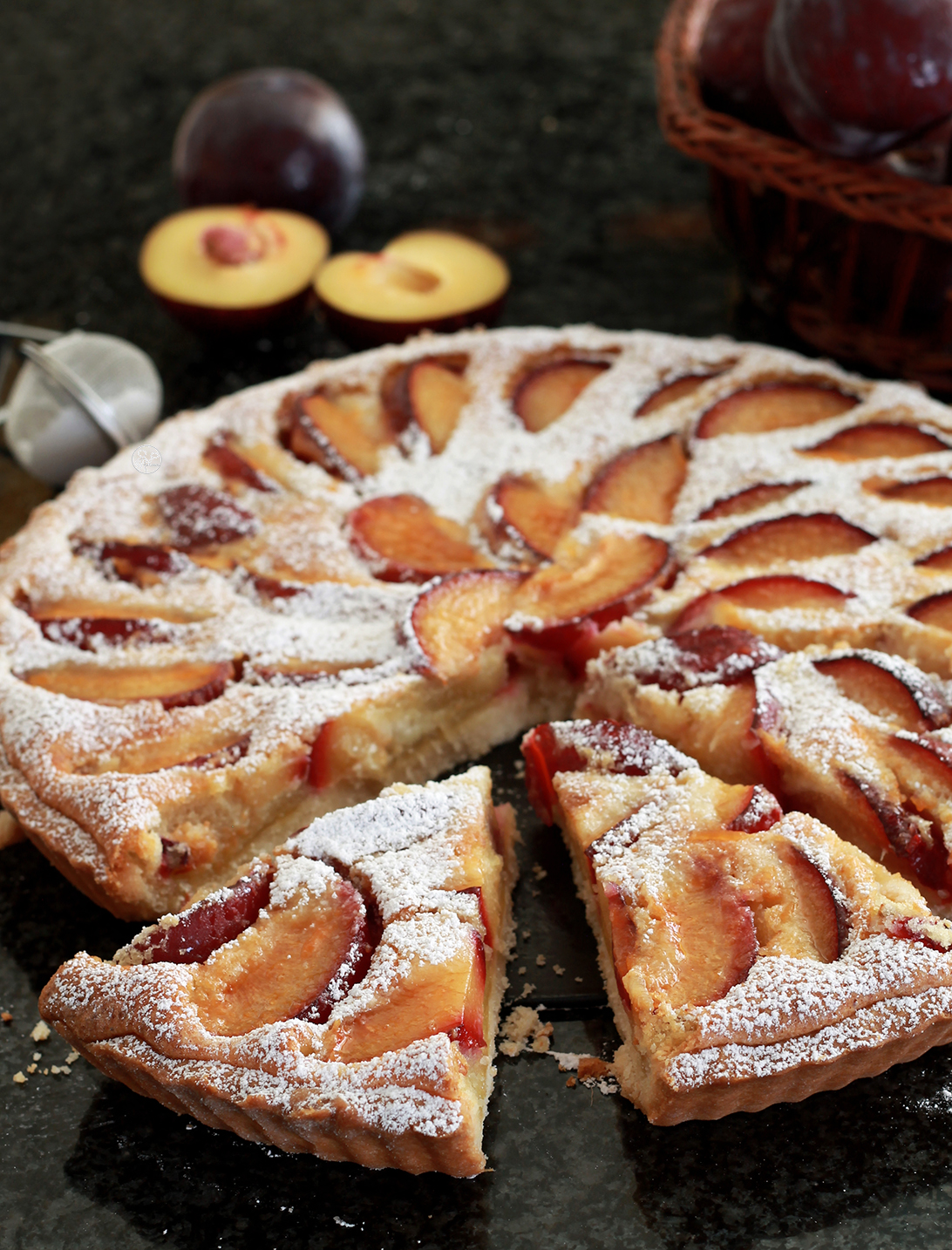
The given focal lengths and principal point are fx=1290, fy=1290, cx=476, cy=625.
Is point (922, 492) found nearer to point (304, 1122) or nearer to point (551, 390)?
point (551, 390)

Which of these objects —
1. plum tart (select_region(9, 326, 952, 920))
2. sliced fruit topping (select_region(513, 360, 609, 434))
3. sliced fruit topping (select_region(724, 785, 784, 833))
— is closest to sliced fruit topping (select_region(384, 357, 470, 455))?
plum tart (select_region(9, 326, 952, 920))

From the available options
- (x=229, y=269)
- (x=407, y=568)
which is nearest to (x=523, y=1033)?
(x=407, y=568)

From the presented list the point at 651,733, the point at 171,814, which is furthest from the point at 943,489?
the point at 171,814

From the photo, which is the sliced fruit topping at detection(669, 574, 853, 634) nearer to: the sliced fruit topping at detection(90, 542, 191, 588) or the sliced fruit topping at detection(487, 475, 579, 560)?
the sliced fruit topping at detection(487, 475, 579, 560)

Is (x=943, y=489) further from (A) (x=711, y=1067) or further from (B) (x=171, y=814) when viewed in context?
(B) (x=171, y=814)

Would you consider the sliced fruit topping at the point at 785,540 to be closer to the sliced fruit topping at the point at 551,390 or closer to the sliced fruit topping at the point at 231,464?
the sliced fruit topping at the point at 551,390

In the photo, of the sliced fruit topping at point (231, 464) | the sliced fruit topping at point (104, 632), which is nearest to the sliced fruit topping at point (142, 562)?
the sliced fruit topping at point (104, 632)

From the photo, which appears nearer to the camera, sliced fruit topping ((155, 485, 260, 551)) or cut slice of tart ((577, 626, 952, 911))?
cut slice of tart ((577, 626, 952, 911))
